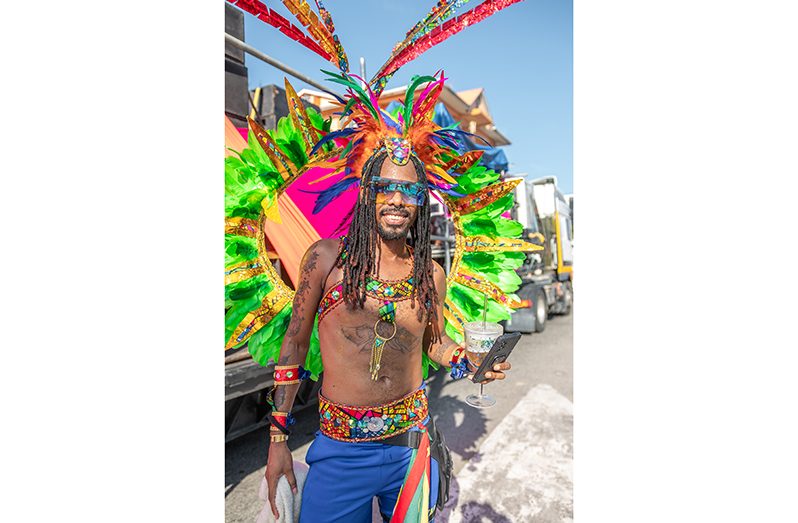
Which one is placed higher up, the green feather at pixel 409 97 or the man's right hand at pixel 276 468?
the green feather at pixel 409 97

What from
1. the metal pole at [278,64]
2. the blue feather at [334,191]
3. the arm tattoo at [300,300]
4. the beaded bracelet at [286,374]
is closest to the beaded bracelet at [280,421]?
the beaded bracelet at [286,374]

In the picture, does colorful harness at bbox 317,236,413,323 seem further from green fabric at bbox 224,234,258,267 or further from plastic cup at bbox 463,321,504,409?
green fabric at bbox 224,234,258,267

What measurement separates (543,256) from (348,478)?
826cm

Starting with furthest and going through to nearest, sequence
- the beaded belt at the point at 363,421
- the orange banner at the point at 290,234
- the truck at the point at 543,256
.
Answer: the truck at the point at 543,256, the orange banner at the point at 290,234, the beaded belt at the point at 363,421

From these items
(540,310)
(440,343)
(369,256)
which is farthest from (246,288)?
(540,310)

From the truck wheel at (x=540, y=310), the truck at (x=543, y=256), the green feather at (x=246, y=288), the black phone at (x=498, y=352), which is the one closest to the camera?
the black phone at (x=498, y=352)

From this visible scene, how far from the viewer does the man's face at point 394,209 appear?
5.42ft

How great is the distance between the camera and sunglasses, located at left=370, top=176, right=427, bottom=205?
64.9 inches

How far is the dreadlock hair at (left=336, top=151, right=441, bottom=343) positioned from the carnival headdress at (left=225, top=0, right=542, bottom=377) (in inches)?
4.7

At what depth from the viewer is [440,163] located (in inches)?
82.9

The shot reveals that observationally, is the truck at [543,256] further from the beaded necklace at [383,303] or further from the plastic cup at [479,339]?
the beaded necklace at [383,303]

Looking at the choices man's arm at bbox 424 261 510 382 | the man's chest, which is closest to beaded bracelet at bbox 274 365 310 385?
the man's chest

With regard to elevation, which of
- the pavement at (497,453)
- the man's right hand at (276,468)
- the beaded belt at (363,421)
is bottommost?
the pavement at (497,453)

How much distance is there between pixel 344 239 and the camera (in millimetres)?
1793
